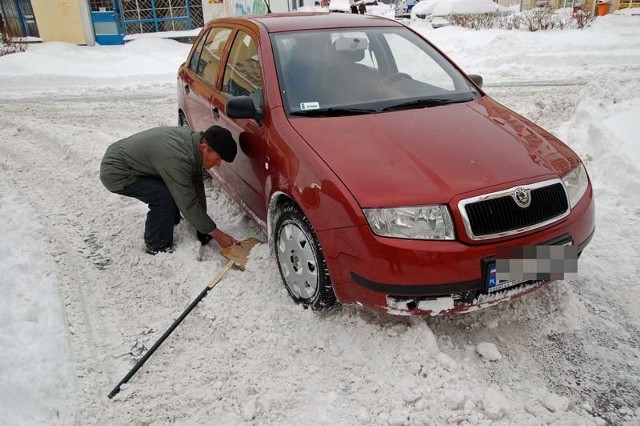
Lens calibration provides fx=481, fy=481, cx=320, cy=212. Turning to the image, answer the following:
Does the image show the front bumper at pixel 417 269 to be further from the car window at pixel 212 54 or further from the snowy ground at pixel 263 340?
the car window at pixel 212 54

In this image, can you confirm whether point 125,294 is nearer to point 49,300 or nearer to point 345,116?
point 49,300

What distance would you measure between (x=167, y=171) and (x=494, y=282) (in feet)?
7.60

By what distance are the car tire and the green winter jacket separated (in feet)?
2.56

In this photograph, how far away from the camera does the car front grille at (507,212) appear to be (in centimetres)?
228

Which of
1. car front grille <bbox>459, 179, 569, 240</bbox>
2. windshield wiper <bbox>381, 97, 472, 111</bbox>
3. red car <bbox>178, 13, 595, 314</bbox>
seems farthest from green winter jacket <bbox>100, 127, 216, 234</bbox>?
car front grille <bbox>459, 179, 569, 240</bbox>

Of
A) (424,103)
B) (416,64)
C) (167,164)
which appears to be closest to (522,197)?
(424,103)

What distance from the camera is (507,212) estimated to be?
7.63ft

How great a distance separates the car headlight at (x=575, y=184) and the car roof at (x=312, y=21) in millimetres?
1938

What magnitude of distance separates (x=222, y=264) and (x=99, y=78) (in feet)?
30.5

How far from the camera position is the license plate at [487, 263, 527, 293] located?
2.29m

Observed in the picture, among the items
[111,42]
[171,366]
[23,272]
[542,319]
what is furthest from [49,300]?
[111,42]

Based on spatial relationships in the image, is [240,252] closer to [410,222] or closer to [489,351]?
[410,222]

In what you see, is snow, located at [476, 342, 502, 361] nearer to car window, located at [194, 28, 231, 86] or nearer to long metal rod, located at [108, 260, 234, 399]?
long metal rod, located at [108, 260, 234, 399]

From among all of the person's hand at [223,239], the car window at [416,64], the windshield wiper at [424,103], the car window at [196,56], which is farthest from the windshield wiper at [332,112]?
the car window at [196,56]
